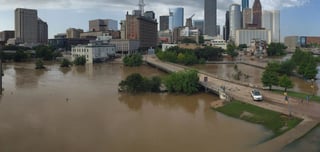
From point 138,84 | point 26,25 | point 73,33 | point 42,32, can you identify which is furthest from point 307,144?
point 42,32

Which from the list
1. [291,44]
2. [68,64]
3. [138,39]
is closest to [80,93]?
[68,64]

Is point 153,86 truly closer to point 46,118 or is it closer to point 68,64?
point 46,118

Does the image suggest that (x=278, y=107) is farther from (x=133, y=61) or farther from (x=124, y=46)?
(x=124, y=46)

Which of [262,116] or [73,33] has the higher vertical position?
[73,33]

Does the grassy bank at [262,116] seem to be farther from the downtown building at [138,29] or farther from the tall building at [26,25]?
the tall building at [26,25]

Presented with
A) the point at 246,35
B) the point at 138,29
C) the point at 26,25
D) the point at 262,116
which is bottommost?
the point at 262,116

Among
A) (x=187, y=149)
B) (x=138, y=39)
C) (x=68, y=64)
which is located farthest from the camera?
(x=138, y=39)

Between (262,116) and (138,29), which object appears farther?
(138,29)
